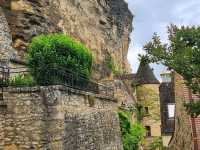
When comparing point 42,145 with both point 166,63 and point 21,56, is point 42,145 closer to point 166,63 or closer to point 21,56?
point 166,63

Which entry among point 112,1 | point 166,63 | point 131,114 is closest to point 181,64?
point 166,63

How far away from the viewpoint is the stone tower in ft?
110

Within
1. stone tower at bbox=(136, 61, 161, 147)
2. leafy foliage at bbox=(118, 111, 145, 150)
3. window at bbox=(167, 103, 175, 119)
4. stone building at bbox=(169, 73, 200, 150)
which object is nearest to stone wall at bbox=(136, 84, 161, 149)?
stone tower at bbox=(136, 61, 161, 147)

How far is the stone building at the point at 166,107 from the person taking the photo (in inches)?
1308

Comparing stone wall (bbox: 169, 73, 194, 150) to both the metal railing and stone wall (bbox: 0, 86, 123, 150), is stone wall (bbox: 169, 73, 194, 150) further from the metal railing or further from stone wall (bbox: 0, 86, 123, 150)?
stone wall (bbox: 0, 86, 123, 150)

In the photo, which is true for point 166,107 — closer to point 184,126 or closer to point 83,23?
point 184,126

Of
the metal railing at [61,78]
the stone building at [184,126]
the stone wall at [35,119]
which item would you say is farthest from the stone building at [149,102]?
the stone wall at [35,119]

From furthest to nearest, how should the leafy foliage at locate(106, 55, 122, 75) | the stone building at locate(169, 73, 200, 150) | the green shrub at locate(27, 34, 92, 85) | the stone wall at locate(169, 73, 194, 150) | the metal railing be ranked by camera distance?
the leafy foliage at locate(106, 55, 122, 75) → the stone wall at locate(169, 73, 194, 150) → the stone building at locate(169, 73, 200, 150) → the green shrub at locate(27, 34, 92, 85) → the metal railing

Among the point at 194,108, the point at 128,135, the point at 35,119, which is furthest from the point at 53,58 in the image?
the point at 128,135

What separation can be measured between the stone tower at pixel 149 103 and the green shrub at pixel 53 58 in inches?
571

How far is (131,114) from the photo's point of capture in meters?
30.3

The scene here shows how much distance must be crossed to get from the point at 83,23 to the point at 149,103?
732cm

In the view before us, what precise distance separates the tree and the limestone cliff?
→ 739 centimetres

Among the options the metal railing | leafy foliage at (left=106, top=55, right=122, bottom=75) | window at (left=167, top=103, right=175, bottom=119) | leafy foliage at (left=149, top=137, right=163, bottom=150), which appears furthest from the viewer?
leafy foliage at (left=106, top=55, right=122, bottom=75)
